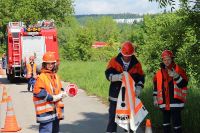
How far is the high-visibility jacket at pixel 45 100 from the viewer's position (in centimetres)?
734

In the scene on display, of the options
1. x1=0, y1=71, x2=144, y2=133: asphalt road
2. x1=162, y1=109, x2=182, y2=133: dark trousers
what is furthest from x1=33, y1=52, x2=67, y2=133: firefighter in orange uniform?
x1=0, y1=71, x2=144, y2=133: asphalt road

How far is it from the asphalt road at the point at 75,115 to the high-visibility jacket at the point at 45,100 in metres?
3.43

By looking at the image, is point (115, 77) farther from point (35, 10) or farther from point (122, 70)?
point (35, 10)

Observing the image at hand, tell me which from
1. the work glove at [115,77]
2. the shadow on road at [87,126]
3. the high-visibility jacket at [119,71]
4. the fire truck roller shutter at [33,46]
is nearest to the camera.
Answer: the work glove at [115,77]

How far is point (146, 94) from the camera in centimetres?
1405

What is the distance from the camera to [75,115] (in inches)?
534

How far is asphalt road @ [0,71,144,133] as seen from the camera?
11.2m

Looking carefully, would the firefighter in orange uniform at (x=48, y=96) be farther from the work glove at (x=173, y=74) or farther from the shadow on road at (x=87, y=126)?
the shadow on road at (x=87, y=126)

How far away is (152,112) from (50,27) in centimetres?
1619

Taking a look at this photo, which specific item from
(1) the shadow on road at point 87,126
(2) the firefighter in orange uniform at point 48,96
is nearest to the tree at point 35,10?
(1) the shadow on road at point 87,126

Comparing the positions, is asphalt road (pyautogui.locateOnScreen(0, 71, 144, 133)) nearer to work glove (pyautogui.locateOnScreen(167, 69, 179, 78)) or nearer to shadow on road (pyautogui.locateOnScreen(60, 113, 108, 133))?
shadow on road (pyautogui.locateOnScreen(60, 113, 108, 133))

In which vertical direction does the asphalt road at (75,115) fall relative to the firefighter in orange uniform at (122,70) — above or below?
below

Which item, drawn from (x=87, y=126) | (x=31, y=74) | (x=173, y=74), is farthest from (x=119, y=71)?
(x=31, y=74)

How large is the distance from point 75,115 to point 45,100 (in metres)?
6.29
